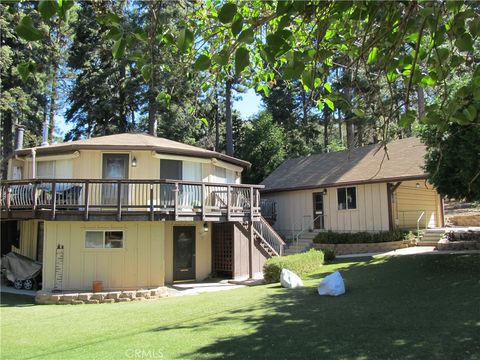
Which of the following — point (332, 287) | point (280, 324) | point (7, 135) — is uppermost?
point (7, 135)

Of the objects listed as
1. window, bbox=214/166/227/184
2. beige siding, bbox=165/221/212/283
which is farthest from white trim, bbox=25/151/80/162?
window, bbox=214/166/227/184

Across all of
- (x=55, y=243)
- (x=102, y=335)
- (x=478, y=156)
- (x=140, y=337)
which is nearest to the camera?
(x=140, y=337)

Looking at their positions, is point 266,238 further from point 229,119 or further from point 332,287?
point 229,119

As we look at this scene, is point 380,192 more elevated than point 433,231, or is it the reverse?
point 380,192

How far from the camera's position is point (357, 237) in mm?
21703

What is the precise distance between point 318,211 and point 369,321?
16.9 meters

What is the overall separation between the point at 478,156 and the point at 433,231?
30.5ft

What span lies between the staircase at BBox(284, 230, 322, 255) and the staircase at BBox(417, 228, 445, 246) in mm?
5249

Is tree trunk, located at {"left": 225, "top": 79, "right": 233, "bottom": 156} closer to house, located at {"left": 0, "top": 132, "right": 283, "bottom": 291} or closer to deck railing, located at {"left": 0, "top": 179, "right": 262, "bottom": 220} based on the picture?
house, located at {"left": 0, "top": 132, "right": 283, "bottom": 291}

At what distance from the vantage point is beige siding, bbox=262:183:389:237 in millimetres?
22391

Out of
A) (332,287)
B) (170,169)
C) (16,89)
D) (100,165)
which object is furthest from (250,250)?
(16,89)

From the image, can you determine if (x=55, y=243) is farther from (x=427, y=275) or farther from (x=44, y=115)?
(x=44, y=115)

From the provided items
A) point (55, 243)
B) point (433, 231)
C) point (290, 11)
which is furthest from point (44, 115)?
point (290, 11)

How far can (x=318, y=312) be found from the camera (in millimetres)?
9766
